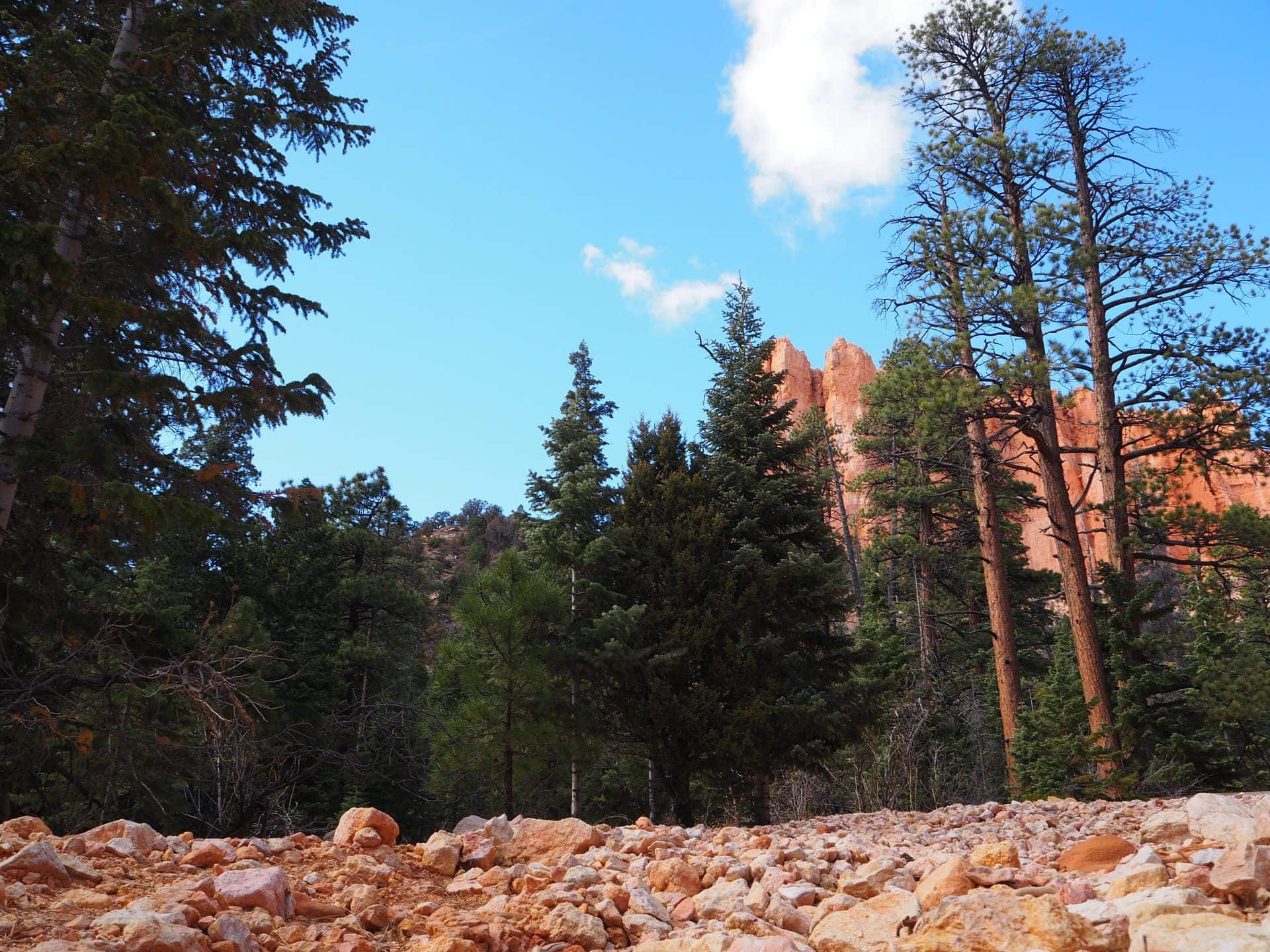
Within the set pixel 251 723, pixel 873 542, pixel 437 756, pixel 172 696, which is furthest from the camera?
pixel 873 542

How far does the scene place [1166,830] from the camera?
3.96m

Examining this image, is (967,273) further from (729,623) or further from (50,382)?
(50,382)

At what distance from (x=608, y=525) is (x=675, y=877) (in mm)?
12521

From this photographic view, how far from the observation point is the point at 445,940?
3.11 metres

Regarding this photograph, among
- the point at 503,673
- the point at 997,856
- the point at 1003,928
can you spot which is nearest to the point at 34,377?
the point at 503,673

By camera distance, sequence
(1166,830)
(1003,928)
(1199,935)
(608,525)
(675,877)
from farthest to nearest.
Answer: (608,525) < (675,877) < (1166,830) < (1003,928) < (1199,935)

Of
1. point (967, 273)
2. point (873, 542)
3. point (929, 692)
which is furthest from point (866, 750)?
point (967, 273)

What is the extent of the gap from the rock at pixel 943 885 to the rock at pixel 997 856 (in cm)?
42

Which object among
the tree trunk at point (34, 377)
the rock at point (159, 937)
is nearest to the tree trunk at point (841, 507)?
the tree trunk at point (34, 377)

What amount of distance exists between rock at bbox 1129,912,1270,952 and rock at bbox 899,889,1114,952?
16 cm

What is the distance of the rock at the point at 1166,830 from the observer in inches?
155

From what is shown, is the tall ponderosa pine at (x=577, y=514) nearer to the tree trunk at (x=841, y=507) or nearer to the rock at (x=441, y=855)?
the rock at (x=441, y=855)

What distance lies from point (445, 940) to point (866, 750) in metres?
12.6

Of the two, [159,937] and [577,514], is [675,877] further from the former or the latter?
[577,514]
